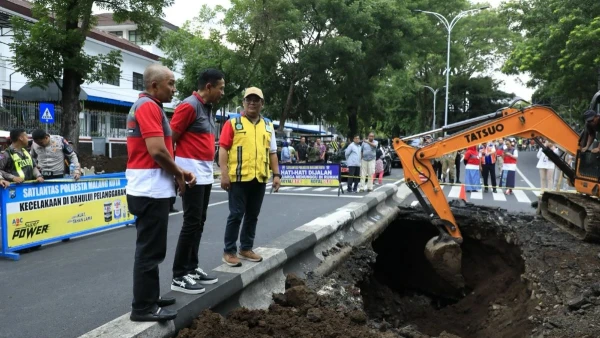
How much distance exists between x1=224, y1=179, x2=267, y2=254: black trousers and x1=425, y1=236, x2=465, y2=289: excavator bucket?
3593 mm

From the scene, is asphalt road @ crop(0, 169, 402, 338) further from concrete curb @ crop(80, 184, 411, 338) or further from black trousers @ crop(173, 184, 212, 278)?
concrete curb @ crop(80, 184, 411, 338)

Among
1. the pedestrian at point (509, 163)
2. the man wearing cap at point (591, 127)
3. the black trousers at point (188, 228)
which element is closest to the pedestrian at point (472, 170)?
the pedestrian at point (509, 163)

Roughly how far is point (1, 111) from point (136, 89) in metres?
16.2

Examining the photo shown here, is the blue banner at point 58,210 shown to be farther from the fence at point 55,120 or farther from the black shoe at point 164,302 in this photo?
the fence at point 55,120

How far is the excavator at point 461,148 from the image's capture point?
7324mm

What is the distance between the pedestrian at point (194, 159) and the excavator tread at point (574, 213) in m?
5.71

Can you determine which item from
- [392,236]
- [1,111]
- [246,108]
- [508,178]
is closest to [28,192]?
[246,108]

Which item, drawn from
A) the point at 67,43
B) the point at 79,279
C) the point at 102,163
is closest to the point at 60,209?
the point at 79,279

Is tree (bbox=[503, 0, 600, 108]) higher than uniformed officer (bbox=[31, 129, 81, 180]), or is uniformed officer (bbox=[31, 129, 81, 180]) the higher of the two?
tree (bbox=[503, 0, 600, 108])

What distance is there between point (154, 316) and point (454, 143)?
5.78 meters

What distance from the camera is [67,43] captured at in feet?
41.5

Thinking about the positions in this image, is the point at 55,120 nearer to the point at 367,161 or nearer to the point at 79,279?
the point at 367,161

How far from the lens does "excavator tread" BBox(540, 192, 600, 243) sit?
7000 millimetres

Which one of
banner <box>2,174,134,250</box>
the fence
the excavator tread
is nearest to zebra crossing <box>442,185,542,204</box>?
the excavator tread
